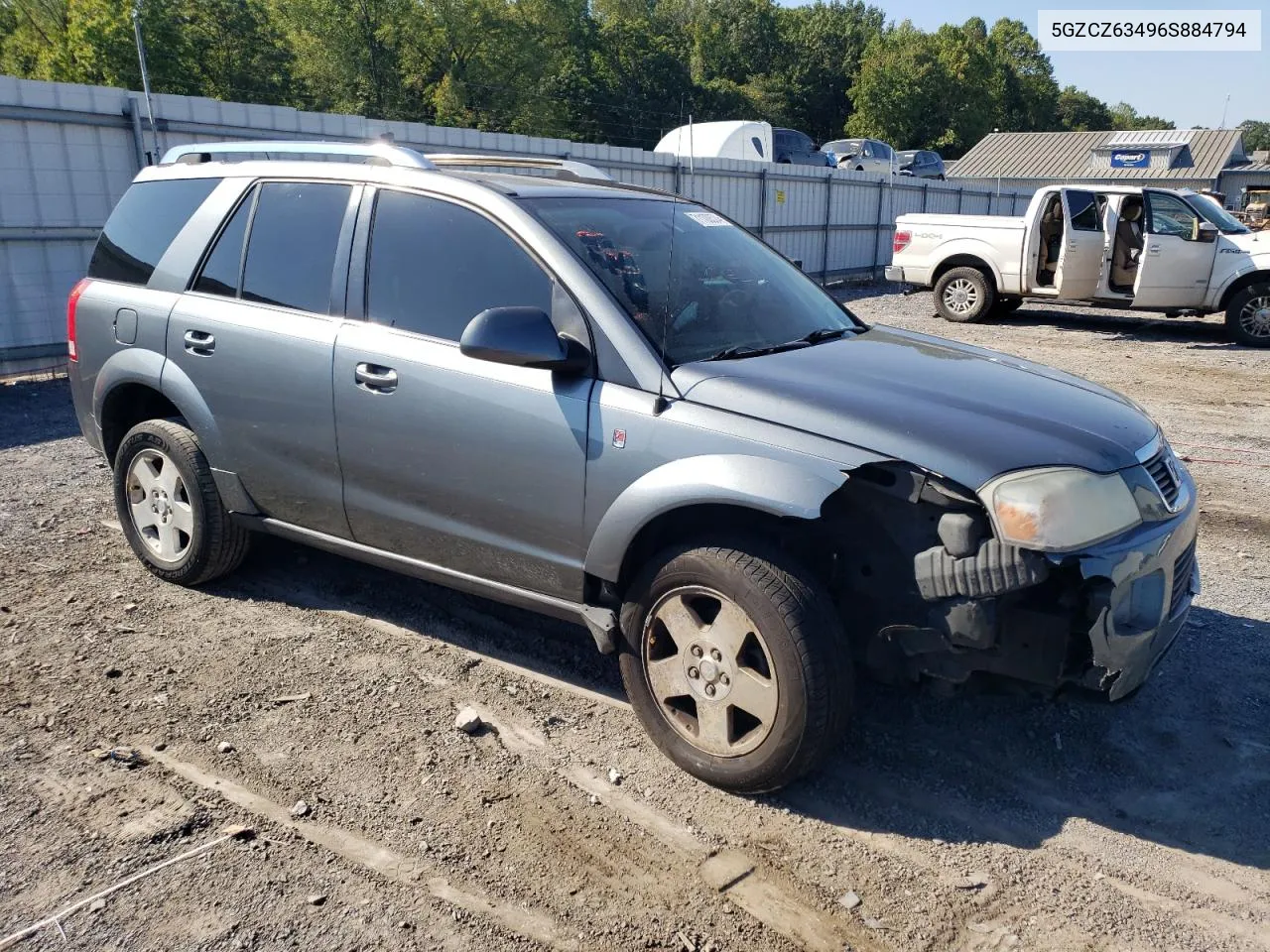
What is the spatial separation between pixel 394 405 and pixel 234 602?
1574 mm

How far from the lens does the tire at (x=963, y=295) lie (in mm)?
15195

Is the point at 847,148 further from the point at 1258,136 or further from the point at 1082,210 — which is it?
the point at 1258,136

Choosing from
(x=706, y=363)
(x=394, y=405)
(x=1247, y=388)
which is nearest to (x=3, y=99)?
(x=394, y=405)

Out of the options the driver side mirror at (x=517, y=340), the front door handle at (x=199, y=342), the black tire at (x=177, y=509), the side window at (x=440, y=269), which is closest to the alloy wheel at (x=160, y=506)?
the black tire at (x=177, y=509)

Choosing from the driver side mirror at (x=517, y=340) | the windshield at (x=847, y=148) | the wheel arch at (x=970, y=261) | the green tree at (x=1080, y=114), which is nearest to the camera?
the driver side mirror at (x=517, y=340)

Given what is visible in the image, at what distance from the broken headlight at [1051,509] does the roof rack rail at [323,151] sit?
2.54 metres

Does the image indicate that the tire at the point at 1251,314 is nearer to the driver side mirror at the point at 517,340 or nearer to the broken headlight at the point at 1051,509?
the broken headlight at the point at 1051,509

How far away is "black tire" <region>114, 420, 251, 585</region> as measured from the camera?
443cm

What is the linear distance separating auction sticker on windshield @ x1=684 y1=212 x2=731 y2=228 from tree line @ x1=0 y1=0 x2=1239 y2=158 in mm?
42941

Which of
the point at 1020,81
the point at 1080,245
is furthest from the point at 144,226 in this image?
the point at 1020,81

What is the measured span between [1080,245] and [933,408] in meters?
12.6

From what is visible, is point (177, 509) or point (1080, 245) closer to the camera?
point (177, 509)

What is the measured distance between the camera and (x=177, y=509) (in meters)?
4.60

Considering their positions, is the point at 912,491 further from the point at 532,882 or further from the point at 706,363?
the point at 532,882
